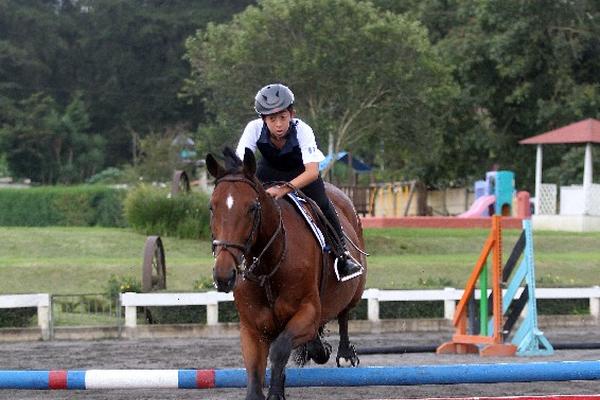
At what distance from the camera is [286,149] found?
854 centimetres

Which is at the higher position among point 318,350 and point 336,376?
point 336,376

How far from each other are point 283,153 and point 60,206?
118ft

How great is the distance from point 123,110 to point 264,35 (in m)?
42.0

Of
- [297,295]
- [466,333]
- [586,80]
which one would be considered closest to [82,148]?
[586,80]

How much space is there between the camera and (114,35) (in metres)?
73.8

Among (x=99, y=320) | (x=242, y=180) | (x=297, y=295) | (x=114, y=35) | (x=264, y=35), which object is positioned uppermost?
(x=114, y=35)

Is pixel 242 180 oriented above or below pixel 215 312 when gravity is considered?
above

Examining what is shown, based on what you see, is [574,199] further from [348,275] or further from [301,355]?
[348,275]

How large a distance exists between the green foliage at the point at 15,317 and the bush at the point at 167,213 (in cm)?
1036

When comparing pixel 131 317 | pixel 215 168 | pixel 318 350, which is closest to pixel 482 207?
pixel 131 317

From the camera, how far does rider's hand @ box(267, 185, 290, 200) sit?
7.94 m

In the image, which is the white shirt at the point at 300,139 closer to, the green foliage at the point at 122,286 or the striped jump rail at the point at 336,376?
the striped jump rail at the point at 336,376

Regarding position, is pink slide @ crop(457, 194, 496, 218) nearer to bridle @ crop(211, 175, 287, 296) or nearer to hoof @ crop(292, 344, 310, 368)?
hoof @ crop(292, 344, 310, 368)

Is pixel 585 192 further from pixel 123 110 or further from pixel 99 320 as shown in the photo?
pixel 123 110
